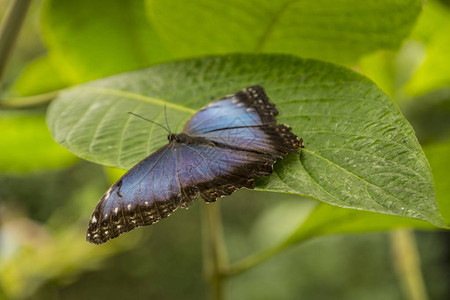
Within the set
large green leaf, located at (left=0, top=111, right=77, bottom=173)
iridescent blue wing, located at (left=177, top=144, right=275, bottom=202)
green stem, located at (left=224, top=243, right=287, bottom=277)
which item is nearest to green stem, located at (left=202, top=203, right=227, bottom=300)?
green stem, located at (left=224, top=243, right=287, bottom=277)

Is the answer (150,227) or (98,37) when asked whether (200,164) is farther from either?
(150,227)

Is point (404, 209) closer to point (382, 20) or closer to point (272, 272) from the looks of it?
point (382, 20)

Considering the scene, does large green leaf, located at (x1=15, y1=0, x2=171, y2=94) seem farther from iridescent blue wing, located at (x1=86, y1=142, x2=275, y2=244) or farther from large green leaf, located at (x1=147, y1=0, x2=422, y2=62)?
iridescent blue wing, located at (x1=86, y1=142, x2=275, y2=244)

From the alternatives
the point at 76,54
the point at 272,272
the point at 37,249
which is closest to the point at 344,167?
the point at 76,54

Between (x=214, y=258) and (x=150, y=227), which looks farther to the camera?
(x=150, y=227)

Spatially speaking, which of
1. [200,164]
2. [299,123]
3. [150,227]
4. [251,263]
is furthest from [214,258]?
[150,227]

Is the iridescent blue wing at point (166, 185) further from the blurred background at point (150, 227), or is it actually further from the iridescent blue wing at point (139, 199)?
the blurred background at point (150, 227)
